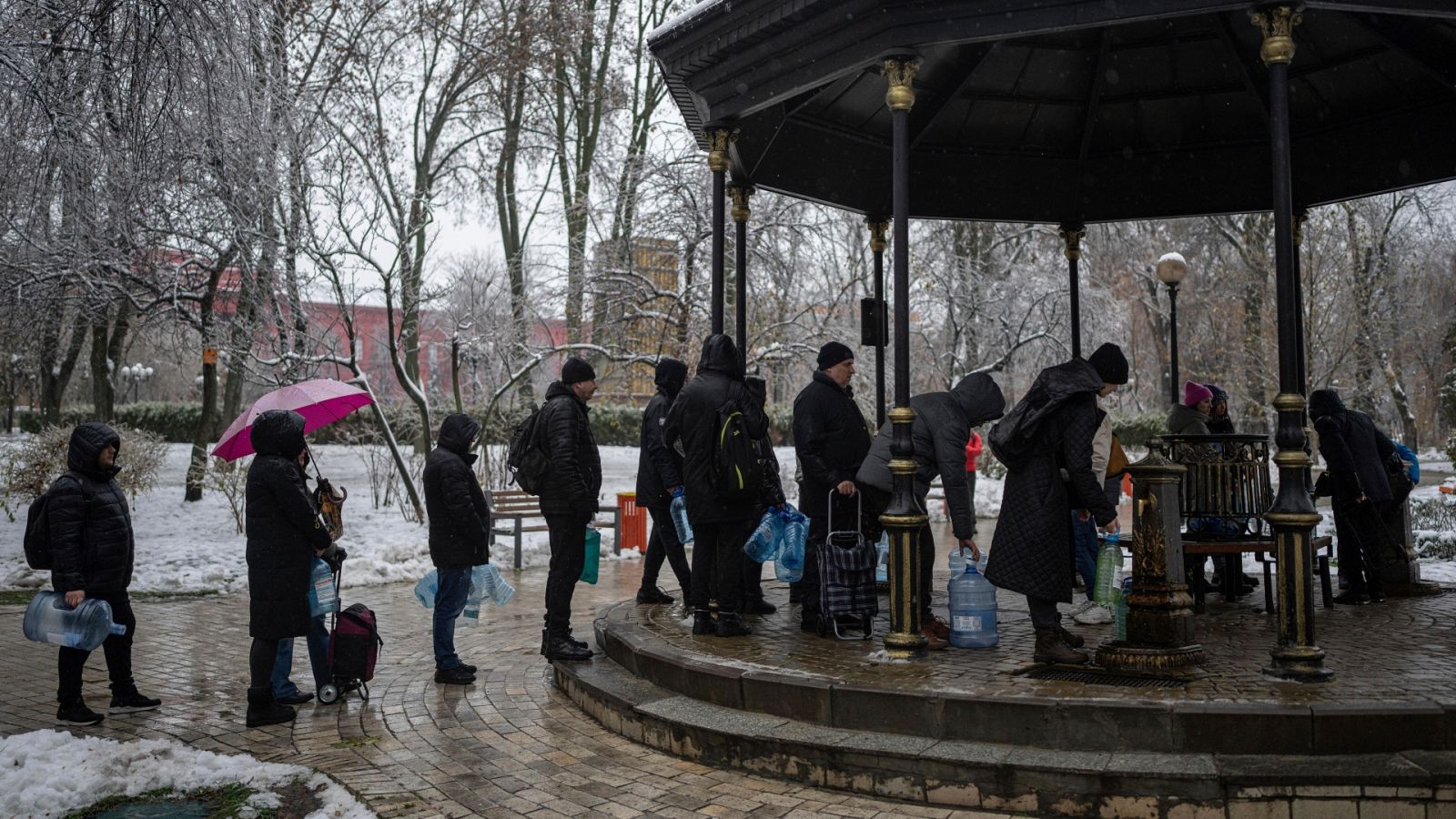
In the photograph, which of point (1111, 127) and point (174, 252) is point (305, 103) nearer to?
point (174, 252)

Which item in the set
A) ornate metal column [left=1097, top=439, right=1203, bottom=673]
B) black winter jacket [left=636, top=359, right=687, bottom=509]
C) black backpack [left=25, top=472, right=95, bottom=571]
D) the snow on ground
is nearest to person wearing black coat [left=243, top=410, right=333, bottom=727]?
the snow on ground

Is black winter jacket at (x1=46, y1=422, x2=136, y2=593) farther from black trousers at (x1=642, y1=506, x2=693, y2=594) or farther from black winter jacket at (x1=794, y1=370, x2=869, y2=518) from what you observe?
black winter jacket at (x1=794, y1=370, x2=869, y2=518)

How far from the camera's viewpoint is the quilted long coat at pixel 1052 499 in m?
5.45

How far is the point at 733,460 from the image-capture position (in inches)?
253

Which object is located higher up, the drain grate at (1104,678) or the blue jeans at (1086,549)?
the blue jeans at (1086,549)

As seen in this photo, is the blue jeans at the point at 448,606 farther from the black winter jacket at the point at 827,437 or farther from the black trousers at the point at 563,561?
the black winter jacket at the point at 827,437

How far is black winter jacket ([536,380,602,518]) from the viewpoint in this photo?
22.3ft

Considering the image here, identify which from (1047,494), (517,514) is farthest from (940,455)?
(517,514)

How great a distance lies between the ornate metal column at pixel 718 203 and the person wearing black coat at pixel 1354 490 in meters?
4.50

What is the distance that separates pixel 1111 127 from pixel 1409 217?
2111cm

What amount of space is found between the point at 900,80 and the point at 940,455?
215 cm

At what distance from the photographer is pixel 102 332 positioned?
61.7ft

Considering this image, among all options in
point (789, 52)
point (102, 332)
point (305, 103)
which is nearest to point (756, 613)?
point (789, 52)

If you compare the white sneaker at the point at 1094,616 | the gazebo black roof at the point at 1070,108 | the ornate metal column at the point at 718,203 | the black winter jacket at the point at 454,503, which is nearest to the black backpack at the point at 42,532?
the black winter jacket at the point at 454,503
